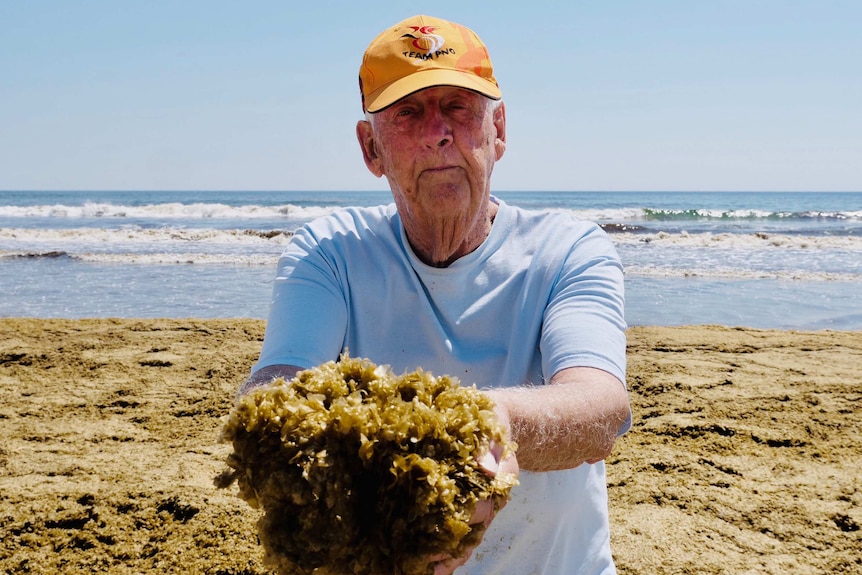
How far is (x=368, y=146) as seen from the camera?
7.48 feet

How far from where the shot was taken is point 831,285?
12.0 metres

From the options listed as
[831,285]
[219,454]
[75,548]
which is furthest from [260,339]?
[831,285]

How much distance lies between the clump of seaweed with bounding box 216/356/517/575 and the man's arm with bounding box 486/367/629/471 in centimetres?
20

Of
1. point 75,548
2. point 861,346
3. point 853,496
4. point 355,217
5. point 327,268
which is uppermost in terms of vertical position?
point 355,217

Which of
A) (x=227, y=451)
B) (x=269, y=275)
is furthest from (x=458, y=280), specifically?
(x=269, y=275)

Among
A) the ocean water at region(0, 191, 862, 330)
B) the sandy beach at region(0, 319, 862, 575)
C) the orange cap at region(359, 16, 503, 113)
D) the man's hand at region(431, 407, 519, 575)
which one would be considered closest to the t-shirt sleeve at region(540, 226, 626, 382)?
the man's hand at region(431, 407, 519, 575)

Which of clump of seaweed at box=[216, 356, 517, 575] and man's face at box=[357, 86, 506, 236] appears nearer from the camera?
clump of seaweed at box=[216, 356, 517, 575]

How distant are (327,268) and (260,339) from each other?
4.63 meters

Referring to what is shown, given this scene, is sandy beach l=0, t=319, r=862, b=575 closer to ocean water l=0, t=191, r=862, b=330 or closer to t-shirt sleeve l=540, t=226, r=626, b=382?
t-shirt sleeve l=540, t=226, r=626, b=382

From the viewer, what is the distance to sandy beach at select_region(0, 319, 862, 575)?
3232 mm

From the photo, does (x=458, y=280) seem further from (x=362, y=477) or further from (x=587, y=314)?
(x=362, y=477)

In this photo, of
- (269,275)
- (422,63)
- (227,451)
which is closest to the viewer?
(422,63)

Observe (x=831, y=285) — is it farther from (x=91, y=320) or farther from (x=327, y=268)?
(x=327, y=268)

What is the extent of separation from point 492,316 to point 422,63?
0.76m
